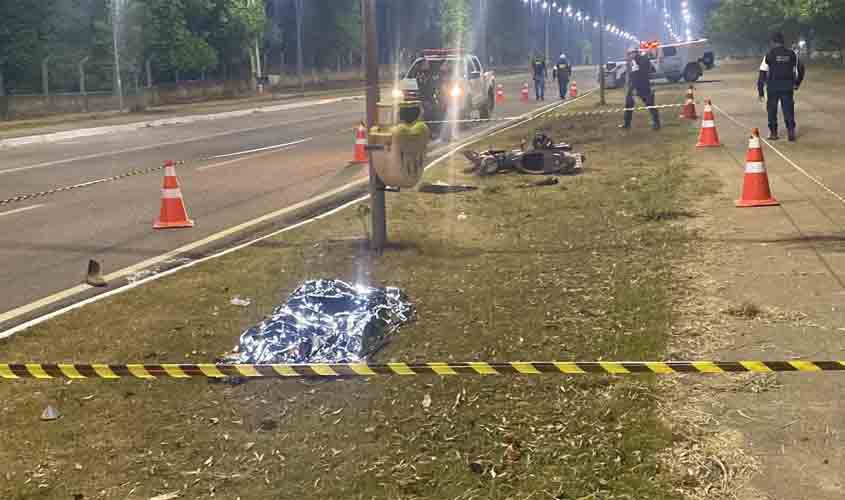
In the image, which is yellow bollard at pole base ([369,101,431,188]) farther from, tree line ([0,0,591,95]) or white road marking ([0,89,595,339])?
tree line ([0,0,591,95])

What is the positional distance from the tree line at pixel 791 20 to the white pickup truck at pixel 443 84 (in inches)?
1156

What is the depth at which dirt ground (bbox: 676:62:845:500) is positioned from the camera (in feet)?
13.5

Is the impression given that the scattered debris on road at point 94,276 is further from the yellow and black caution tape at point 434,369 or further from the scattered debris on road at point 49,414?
the yellow and black caution tape at point 434,369

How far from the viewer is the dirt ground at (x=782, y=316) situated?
162 inches

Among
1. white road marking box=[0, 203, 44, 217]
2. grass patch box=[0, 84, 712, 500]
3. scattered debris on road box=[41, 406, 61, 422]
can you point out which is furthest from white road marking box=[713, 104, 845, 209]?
white road marking box=[0, 203, 44, 217]

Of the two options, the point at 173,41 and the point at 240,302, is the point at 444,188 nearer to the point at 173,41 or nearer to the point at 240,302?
the point at 240,302

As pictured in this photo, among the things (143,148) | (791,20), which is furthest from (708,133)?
(791,20)

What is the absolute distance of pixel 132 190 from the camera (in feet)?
46.5

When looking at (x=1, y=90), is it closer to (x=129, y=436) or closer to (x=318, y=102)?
(x=318, y=102)

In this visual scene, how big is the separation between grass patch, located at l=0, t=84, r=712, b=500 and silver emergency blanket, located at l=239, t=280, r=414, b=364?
0.55 ft

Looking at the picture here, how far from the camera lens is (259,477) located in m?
4.20

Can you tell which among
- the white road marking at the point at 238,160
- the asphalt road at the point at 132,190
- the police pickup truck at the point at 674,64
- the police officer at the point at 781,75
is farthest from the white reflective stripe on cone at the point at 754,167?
the police pickup truck at the point at 674,64

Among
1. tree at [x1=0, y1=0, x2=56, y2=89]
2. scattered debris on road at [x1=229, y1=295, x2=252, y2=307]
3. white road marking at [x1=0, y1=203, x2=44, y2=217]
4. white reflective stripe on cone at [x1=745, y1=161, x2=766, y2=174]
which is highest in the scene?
tree at [x1=0, y1=0, x2=56, y2=89]

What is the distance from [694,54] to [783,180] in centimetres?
3842
